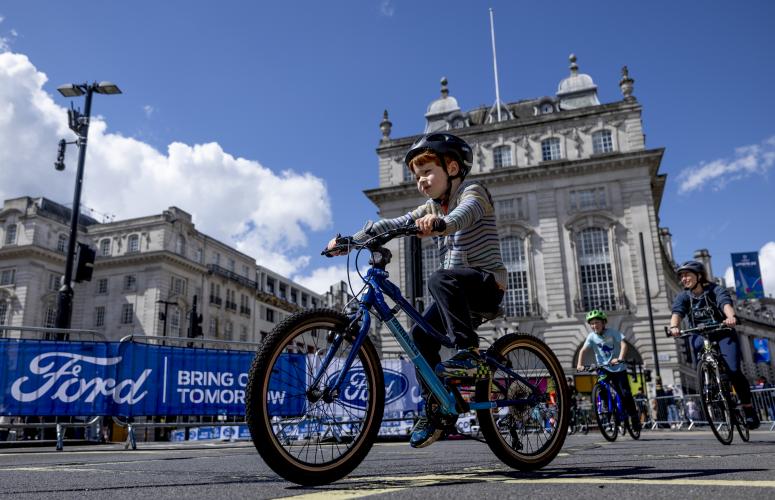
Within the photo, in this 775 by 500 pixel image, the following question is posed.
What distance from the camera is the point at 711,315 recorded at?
6.43 meters

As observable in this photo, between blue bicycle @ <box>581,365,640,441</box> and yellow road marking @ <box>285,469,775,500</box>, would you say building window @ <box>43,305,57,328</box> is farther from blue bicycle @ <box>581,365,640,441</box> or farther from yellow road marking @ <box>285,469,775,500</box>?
yellow road marking @ <box>285,469,775,500</box>

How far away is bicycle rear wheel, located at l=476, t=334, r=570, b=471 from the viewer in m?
3.38

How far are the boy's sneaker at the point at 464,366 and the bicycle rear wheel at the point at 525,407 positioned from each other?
0.29 feet

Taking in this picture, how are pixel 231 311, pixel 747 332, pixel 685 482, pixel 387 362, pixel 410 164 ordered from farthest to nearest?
pixel 747 332 → pixel 231 311 → pixel 387 362 → pixel 410 164 → pixel 685 482

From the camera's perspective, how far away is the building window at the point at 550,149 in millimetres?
41750

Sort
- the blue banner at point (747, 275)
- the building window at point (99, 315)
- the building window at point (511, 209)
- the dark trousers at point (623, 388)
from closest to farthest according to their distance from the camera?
the dark trousers at point (623, 388) → the building window at point (511, 209) → the blue banner at point (747, 275) → the building window at point (99, 315)

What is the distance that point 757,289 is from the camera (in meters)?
41.4

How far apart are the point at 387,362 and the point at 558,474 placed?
Answer: 31.5 ft

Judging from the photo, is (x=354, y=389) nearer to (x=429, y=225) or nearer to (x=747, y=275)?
(x=429, y=225)

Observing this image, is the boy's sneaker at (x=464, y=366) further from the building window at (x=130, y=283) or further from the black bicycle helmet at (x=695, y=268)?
the building window at (x=130, y=283)

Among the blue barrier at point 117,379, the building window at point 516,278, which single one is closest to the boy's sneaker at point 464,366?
the blue barrier at point 117,379

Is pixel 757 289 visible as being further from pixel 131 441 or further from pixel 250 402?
pixel 250 402

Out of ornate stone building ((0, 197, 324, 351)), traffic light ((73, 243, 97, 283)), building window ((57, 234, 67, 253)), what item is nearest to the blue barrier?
traffic light ((73, 243, 97, 283))

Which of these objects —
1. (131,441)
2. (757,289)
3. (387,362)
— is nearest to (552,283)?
(757,289)
